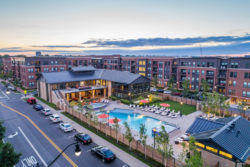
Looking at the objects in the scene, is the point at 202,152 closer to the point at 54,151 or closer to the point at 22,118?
the point at 54,151

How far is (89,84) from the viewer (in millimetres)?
55719

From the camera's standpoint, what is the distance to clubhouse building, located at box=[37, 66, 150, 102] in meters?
47.2

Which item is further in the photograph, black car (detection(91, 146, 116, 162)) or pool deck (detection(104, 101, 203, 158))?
pool deck (detection(104, 101, 203, 158))

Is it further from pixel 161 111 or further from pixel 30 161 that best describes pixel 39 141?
pixel 161 111

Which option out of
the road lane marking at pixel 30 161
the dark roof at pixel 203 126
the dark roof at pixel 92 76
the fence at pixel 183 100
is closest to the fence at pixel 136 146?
the dark roof at pixel 203 126

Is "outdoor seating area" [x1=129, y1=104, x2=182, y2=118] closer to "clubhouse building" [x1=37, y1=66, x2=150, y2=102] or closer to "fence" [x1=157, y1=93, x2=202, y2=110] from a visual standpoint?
"clubhouse building" [x1=37, y1=66, x2=150, y2=102]

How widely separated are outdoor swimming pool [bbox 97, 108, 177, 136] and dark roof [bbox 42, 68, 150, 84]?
10.00m

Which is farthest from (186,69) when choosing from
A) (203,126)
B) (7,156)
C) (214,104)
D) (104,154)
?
(7,156)

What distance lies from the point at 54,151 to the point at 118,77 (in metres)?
32.5

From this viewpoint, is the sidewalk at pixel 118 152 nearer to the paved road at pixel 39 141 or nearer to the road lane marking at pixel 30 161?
the paved road at pixel 39 141

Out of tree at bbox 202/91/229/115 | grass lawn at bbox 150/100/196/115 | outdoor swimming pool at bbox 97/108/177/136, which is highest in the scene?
tree at bbox 202/91/229/115

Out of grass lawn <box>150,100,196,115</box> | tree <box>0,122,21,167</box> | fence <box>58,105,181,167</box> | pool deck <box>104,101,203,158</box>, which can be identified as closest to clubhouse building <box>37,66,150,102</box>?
pool deck <box>104,101,203,158</box>

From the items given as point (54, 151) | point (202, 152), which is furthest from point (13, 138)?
point (202, 152)

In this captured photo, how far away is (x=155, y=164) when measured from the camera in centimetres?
1972
